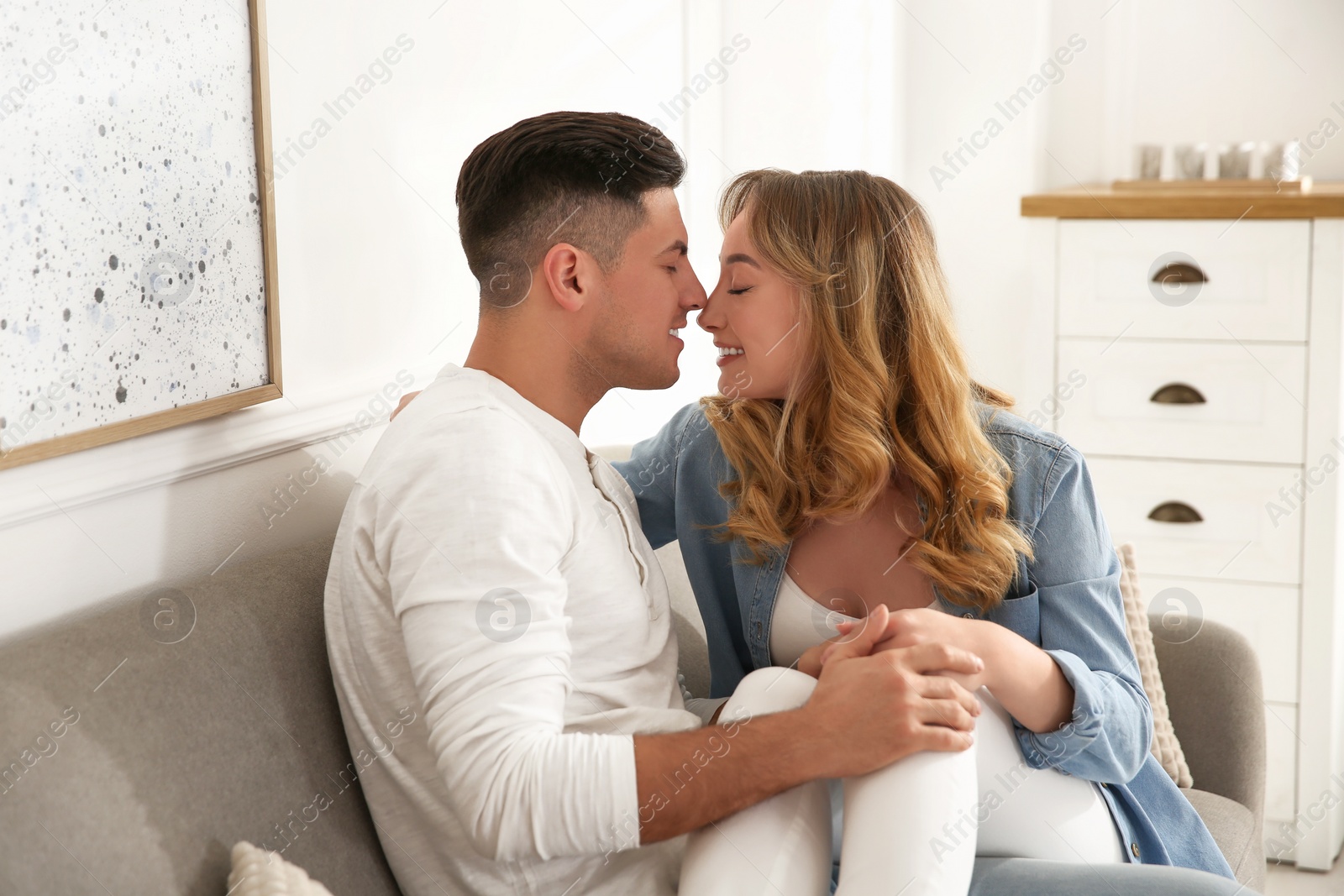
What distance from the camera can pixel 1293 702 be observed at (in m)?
2.46

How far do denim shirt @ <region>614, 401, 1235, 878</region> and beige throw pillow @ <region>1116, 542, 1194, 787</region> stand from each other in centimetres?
21

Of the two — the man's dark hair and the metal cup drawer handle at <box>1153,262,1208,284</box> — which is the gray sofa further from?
the metal cup drawer handle at <box>1153,262,1208,284</box>

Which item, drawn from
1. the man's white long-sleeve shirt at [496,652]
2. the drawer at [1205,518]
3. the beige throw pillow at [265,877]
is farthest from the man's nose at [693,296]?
the drawer at [1205,518]

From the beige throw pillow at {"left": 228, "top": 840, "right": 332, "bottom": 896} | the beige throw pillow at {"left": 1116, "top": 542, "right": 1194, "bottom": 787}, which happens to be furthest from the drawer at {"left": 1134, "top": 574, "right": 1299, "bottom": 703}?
the beige throw pillow at {"left": 228, "top": 840, "right": 332, "bottom": 896}

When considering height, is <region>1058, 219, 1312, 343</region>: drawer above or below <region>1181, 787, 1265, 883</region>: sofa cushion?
above

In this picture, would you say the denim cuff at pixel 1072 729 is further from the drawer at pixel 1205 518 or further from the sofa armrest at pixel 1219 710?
the drawer at pixel 1205 518

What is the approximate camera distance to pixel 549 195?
1243 mm

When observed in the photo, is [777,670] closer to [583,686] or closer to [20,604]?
[583,686]

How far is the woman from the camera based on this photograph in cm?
124

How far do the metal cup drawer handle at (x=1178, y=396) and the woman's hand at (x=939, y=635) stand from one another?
5.06 feet

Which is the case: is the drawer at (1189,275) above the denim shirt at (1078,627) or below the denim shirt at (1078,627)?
above

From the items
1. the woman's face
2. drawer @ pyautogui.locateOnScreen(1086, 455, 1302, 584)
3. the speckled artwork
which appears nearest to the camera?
the speckled artwork

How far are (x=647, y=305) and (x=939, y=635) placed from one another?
482 mm

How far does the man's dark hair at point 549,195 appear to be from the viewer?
48.9 inches
